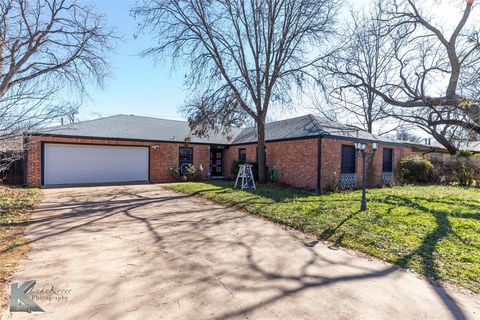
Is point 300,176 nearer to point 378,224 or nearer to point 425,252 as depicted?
point 378,224

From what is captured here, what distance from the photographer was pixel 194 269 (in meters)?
3.84

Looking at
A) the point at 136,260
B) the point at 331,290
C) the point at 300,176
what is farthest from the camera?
the point at 300,176

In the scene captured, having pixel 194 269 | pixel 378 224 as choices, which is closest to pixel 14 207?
pixel 194 269

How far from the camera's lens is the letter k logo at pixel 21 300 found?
276cm

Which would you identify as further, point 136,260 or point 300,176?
point 300,176

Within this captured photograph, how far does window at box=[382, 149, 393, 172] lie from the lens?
15.2m

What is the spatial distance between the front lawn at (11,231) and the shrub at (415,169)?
17.8 m

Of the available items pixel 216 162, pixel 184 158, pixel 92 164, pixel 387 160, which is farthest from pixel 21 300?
pixel 387 160

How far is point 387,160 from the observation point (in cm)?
1533

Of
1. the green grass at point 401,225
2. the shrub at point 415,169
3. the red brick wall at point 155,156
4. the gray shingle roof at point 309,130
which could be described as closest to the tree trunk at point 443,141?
the shrub at point 415,169

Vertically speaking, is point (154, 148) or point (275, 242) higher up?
point (154, 148)

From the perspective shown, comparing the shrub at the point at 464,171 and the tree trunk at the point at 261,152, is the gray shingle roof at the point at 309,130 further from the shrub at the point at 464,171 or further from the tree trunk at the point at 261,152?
the shrub at the point at 464,171

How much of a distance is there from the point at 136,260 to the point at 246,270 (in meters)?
1.78

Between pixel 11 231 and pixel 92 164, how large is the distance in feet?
32.1
